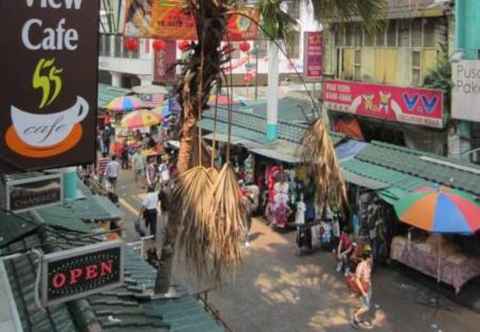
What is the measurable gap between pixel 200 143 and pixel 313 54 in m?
13.0

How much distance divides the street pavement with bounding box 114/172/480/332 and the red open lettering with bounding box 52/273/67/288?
4885 millimetres

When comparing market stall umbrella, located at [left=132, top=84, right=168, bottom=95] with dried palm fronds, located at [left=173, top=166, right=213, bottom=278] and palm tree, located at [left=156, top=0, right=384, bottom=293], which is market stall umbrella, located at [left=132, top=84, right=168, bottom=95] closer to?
palm tree, located at [left=156, top=0, right=384, bottom=293]

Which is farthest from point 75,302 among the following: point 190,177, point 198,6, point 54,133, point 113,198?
point 113,198

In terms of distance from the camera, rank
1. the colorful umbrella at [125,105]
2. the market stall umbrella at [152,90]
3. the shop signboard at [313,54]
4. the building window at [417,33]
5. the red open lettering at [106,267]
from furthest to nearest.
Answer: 1. the market stall umbrella at [152,90]
2. the colorful umbrella at [125,105]
3. the shop signboard at [313,54]
4. the building window at [417,33]
5. the red open lettering at [106,267]

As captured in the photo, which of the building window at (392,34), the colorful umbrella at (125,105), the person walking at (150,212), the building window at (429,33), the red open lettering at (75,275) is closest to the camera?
the red open lettering at (75,275)

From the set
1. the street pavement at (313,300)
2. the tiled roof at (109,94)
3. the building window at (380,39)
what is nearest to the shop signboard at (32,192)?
the street pavement at (313,300)

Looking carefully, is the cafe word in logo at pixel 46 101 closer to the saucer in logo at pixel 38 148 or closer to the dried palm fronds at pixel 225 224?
the saucer in logo at pixel 38 148

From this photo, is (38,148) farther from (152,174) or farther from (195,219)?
(152,174)

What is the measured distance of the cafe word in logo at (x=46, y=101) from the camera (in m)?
4.48

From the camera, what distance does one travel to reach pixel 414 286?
41.7 feet

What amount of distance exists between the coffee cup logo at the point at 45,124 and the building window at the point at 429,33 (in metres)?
13.9

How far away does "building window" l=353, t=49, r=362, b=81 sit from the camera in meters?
19.4

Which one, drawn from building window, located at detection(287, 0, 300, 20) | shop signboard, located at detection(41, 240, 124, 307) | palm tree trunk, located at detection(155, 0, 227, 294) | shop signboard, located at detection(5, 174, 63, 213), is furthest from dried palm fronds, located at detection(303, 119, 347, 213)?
shop signboard, located at detection(41, 240, 124, 307)

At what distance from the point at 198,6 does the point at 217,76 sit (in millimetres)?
876
